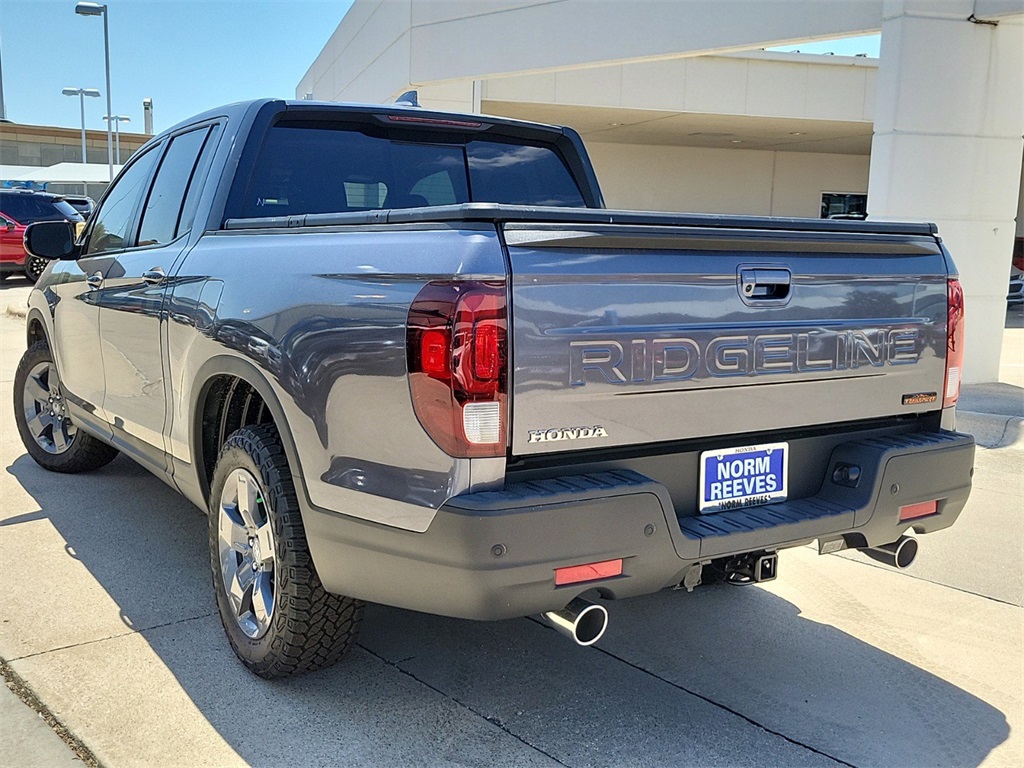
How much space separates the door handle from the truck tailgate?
196 centimetres

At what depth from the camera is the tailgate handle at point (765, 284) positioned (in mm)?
2854

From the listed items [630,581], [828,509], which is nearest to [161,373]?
[630,581]

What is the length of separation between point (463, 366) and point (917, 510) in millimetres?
1729

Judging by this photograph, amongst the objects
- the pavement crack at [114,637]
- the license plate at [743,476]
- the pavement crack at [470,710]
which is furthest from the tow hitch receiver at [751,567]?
the pavement crack at [114,637]

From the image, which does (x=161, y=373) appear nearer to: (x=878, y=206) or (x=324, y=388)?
(x=324, y=388)

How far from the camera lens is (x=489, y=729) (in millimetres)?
2973

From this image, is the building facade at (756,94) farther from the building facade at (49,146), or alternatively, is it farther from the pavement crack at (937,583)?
the building facade at (49,146)

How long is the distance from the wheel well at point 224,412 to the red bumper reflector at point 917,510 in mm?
2123

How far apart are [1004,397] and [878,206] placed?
6.52 feet

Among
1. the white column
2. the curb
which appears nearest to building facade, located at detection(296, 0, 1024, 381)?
the white column

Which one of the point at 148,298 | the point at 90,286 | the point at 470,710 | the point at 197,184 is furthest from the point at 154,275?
the point at 470,710

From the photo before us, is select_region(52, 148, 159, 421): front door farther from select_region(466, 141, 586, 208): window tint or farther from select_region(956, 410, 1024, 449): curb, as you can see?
select_region(956, 410, 1024, 449): curb

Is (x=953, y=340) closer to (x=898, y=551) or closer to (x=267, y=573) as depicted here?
(x=898, y=551)

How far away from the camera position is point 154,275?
12.9 feet
